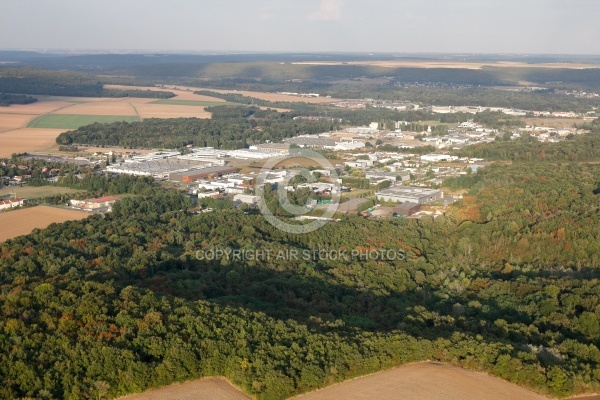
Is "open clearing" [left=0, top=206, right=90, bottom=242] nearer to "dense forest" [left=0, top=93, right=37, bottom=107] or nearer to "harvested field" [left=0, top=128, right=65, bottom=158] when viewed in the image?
"harvested field" [left=0, top=128, right=65, bottom=158]

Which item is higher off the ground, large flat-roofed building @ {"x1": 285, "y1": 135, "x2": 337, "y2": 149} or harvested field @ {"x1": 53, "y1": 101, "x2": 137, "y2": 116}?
harvested field @ {"x1": 53, "y1": 101, "x2": 137, "y2": 116}

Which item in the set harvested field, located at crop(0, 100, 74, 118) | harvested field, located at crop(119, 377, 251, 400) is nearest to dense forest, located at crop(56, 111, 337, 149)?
harvested field, located at crop(0, 100, 74, 118)

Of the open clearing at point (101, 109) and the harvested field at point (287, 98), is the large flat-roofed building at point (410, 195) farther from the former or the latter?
the harvested field at point (287, 98)

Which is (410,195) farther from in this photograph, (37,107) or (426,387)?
(37,107)

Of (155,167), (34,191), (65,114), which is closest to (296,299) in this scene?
(34,191)

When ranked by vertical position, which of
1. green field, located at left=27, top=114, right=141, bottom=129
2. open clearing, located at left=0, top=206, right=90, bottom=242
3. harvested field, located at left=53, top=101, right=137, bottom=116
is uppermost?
harvested field, located at left=53, top=101, right=137, bottom=116

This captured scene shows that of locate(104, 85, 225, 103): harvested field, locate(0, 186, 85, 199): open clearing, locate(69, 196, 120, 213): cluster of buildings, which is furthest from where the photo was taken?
locate(104, 85, 225, 103): harvested field

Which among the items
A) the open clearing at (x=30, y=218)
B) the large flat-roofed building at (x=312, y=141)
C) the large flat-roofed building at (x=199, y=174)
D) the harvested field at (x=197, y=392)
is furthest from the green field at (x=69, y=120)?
the harvested field at (x=197, y=392)
